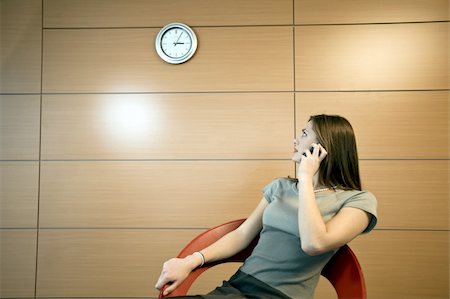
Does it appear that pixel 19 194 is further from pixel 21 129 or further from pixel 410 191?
pixel 410 191

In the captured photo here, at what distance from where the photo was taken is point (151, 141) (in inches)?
124

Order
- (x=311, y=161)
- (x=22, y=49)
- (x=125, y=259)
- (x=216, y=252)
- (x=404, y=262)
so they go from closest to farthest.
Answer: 1. (x=311, y=161)
2. (x=216, y=252)
3. (x=404, y=262)
4. (x=125, y=259)
5. (x=22, y=49)

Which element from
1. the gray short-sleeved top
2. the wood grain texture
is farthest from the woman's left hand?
the wood grain texture

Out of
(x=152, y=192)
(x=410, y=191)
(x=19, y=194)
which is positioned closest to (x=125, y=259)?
(x=152, y=192)

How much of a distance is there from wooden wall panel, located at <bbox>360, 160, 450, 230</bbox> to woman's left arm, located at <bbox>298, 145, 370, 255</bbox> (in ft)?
5.06

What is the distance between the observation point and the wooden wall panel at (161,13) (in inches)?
124

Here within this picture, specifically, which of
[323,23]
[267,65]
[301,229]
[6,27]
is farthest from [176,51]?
[301,229]

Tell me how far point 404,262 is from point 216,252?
1906 mm

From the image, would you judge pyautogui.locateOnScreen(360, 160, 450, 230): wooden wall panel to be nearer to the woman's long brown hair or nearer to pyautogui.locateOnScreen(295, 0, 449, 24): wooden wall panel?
pyautogui.locateOnScreen(295, 0, 449, 24): wooden wall panel

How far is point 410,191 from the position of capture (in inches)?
119

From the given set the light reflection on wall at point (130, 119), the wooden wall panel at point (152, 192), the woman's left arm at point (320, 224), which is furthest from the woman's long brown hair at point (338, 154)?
the light reflection on wall at point (130, 119)

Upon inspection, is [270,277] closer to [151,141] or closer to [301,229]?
[301,229]

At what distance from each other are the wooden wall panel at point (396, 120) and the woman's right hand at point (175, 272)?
1806 millimetres

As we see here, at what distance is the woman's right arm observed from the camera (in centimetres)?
159
